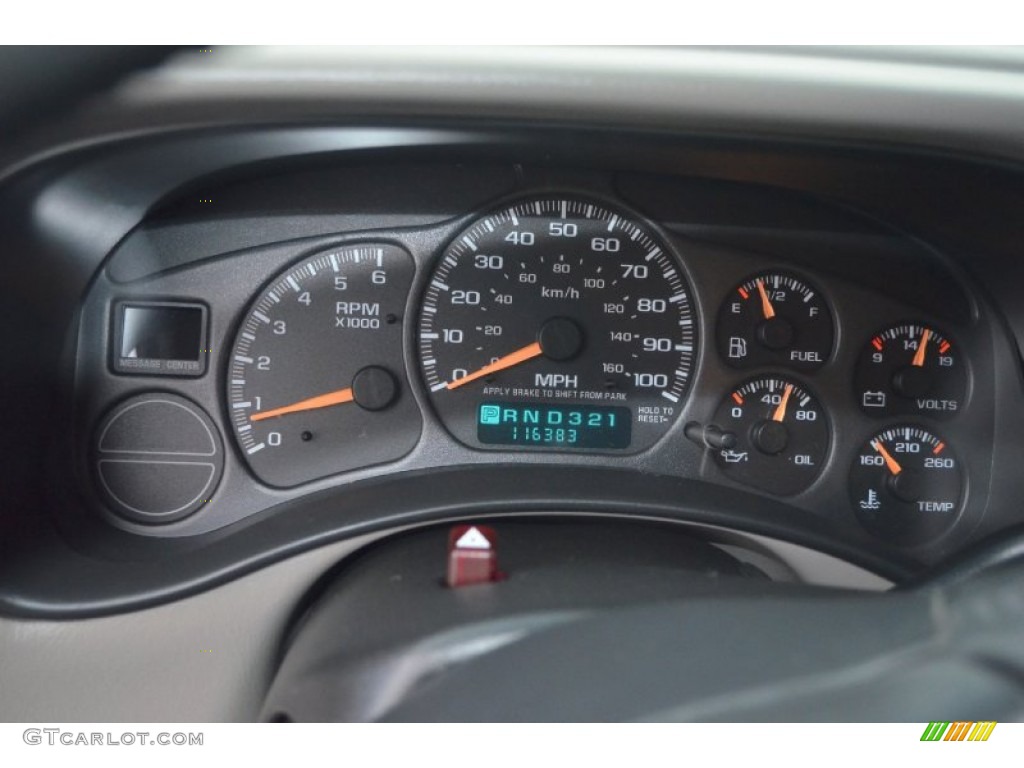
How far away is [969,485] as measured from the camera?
8.41 ft

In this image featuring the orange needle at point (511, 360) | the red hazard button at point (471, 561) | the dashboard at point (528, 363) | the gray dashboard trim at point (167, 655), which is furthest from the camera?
the orange needle at point (511, 360)

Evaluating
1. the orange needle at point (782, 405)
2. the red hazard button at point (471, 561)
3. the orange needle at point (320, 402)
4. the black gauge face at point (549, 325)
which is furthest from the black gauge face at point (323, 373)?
the orange needle at point (782, 405)

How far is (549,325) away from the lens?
99.2 inches

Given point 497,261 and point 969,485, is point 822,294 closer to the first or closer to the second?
point 969,485

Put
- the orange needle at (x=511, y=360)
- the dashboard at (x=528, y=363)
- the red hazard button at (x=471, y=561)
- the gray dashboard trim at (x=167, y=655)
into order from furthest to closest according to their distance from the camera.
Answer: the orange needle at (x=511, y=360)
the dashboard at (x=528, y=363)
the gray dashboard trim at (x=167, y=655)
the red hazard button at (x=471, y=561)

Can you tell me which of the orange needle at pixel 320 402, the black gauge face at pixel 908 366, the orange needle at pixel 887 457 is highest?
the black gauge face at pixel 908 366

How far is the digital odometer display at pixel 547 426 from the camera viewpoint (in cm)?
254

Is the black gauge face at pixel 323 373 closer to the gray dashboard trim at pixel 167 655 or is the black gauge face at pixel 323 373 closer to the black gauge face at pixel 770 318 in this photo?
the gray dashboard trim at pixel 167 655

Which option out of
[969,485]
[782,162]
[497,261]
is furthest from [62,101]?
[969,485]

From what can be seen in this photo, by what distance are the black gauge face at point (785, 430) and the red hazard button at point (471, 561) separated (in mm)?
910

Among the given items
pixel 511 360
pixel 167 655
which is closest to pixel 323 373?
pixel 511 360

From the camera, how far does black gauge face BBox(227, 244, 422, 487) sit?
251cm

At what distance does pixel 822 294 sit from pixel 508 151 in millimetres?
877

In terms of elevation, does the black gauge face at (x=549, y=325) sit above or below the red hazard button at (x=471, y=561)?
above
